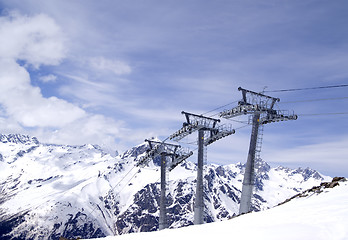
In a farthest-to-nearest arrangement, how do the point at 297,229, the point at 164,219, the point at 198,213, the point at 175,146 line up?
the point at 175,146 < the point at 164,219 < the point at 198,213 < the point at 297,229

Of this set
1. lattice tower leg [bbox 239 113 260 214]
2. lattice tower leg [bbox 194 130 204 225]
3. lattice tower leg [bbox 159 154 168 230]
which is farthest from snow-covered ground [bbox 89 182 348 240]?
lattice tower leg [bbox 159 154 168 230]

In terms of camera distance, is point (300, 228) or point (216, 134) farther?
point (216, 134)

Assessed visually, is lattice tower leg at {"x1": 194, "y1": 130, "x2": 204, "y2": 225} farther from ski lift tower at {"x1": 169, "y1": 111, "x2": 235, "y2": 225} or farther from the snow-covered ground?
the snow-covered ground

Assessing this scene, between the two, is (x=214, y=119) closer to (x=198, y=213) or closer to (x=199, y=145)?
(x=199, y=145)

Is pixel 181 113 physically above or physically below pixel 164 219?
above

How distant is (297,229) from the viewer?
12.4m

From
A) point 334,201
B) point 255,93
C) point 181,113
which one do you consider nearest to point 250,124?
point 255,93

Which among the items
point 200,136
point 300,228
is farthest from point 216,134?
point 300,228

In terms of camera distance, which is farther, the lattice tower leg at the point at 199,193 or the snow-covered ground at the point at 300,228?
the lattice tower leg at the point at 199,193

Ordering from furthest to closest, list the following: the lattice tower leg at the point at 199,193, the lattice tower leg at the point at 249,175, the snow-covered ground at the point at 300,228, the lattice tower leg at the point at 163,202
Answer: the lattice tower leg at the point at 163,202
the lattice tower leg at the point at 199,193
the lattice tower leg at the point at 249,175
the snow-covered ground at the point at 300,228

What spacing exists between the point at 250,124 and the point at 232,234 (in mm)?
23822

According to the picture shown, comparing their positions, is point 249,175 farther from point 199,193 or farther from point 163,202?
point 163,202

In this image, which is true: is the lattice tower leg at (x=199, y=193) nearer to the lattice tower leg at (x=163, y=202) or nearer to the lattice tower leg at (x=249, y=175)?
the lattice tower leg at (x=249, y=175)

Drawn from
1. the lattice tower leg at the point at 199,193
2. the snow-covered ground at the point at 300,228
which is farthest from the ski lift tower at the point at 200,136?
the snow-covered ground at the point at 300,228
